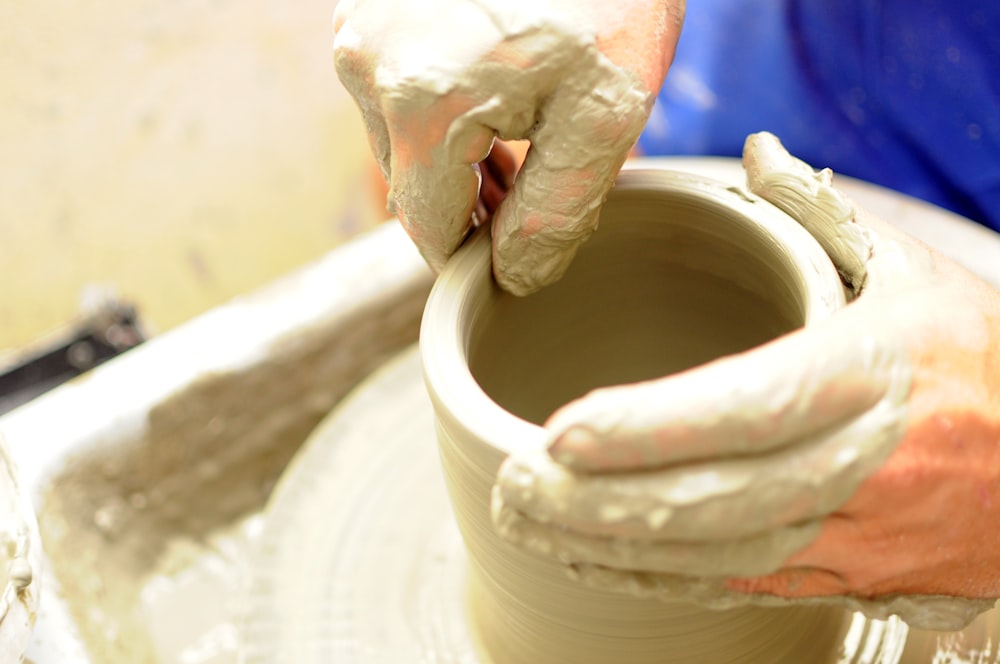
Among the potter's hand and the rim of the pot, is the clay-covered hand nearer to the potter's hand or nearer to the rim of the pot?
the rim of the pot

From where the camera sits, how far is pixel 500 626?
991 millimetres

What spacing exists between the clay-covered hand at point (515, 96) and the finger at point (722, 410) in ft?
0.91

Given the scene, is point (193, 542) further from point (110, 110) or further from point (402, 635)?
point (110, 110)

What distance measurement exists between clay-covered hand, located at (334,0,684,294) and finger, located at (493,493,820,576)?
0.31m

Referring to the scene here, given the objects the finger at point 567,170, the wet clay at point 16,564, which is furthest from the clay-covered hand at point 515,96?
the wet clay at point 16,564

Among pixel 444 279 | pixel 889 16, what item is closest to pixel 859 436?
pixel 444 279

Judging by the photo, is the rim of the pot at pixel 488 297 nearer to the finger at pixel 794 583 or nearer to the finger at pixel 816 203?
the finger at pixel 816 203

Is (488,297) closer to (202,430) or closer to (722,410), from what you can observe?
(722,410)

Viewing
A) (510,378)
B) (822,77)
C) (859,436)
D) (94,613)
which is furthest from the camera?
(822,77)

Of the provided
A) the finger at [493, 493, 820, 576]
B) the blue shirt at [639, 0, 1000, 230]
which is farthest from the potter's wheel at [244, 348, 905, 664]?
the blue shirt at [639, 0, 1000, 230]

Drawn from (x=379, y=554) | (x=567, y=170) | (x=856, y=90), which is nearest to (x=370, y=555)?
(x=379, y=554)

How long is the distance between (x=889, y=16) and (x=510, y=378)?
875mm

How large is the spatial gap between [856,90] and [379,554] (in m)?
1.05

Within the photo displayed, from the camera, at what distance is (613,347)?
1127 mm
